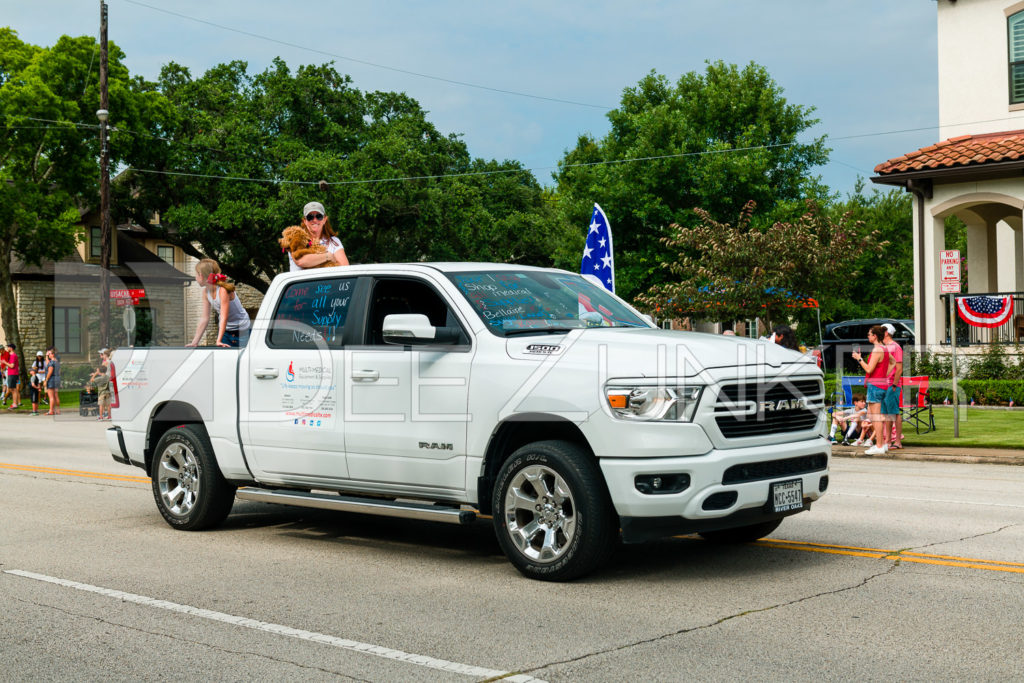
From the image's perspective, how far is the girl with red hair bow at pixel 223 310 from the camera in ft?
31.1

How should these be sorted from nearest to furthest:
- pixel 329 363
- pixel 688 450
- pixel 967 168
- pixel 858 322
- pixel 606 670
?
pixel 606 670, pixel 688 450, pixel 329 363, pixel 967 168, pixel 858 322

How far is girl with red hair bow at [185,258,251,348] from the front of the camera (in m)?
9.47

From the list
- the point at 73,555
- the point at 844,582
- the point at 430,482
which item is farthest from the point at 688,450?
the point at 73,555

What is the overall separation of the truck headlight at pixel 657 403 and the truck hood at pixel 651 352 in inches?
3.8

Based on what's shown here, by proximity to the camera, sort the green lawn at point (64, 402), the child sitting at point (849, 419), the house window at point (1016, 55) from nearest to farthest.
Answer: the child sitting at point (849, 419) → the house window at point (1016, 55) → the green lawn at point (64, 402)

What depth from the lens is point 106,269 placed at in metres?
32.7

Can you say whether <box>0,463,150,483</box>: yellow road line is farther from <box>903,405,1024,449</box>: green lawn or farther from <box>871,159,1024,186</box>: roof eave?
<box>871,159,1024,186</box>: roof eave

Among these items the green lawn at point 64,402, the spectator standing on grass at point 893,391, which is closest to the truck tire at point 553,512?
the spectator standing on grass at point 893,391

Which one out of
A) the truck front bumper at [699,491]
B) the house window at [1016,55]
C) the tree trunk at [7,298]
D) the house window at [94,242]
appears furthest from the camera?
the house window at [94,242]

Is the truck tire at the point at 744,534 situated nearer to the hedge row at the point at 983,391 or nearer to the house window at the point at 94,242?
the hedge row at the point at 983,391

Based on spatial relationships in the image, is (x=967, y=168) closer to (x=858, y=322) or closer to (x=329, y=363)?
(x=858, y=322)

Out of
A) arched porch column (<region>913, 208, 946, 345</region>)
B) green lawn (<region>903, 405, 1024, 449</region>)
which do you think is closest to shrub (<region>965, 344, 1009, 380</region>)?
arched porch column (<region>913, 208, 946, 345</region>)

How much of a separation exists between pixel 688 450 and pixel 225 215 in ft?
130

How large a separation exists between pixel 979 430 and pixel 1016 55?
45.2 ft
